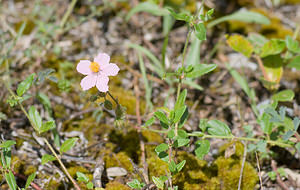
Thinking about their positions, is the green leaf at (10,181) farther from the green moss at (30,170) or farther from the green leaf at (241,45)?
the green leaf at (241,45)

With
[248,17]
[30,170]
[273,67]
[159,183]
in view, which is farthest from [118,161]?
[248,17]

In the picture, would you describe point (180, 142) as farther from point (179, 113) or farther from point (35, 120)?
point (35, 120)

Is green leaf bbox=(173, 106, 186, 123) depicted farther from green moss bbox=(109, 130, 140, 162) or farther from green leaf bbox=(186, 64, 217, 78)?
green moss bbox=(109, 130, 140, 162)

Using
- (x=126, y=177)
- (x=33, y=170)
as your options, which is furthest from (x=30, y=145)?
(x=126, y=177)

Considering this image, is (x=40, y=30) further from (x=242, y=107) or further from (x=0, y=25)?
(x=242, y=107)

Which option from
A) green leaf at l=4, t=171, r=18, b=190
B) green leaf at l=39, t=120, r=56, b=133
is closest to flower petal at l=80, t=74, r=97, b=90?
green leaf at l=39, t=120, r=56, b=133

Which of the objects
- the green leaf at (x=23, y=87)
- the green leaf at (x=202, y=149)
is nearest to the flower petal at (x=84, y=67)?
the green leaf at (x=23, y=87)

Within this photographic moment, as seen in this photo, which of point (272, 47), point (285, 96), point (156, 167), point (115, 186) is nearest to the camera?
point (115, 186)
